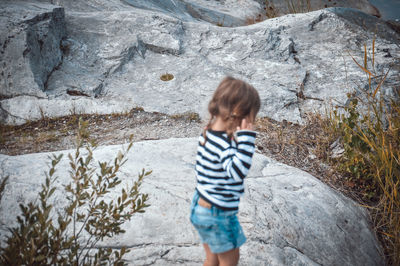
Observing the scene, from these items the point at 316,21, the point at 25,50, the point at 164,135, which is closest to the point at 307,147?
the point at 164,135

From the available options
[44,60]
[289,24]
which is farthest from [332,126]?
[44,60]

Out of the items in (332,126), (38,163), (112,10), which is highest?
(112,10)

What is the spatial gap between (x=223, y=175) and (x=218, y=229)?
0.32m

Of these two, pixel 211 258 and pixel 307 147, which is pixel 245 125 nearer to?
pixel 211 258

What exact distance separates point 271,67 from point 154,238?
12.4 ft

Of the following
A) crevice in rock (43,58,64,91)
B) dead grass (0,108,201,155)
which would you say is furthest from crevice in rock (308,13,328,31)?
crevice in rock (43,58,64,91)

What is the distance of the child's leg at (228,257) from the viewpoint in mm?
1709

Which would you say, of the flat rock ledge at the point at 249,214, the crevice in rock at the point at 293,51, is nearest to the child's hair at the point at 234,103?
the flat rock ledge at the point at 249,214

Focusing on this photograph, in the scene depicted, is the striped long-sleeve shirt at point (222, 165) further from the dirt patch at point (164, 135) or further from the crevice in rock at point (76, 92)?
the crevice in rock at point (76, 92)

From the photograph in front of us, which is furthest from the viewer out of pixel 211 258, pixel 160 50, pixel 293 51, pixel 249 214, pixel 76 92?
pixel 293 51

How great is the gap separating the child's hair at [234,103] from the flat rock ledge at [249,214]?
95 cm

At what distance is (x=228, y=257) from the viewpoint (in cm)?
172

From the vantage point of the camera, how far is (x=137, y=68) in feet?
15.9

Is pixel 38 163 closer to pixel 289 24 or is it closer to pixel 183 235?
pixel 183 235
